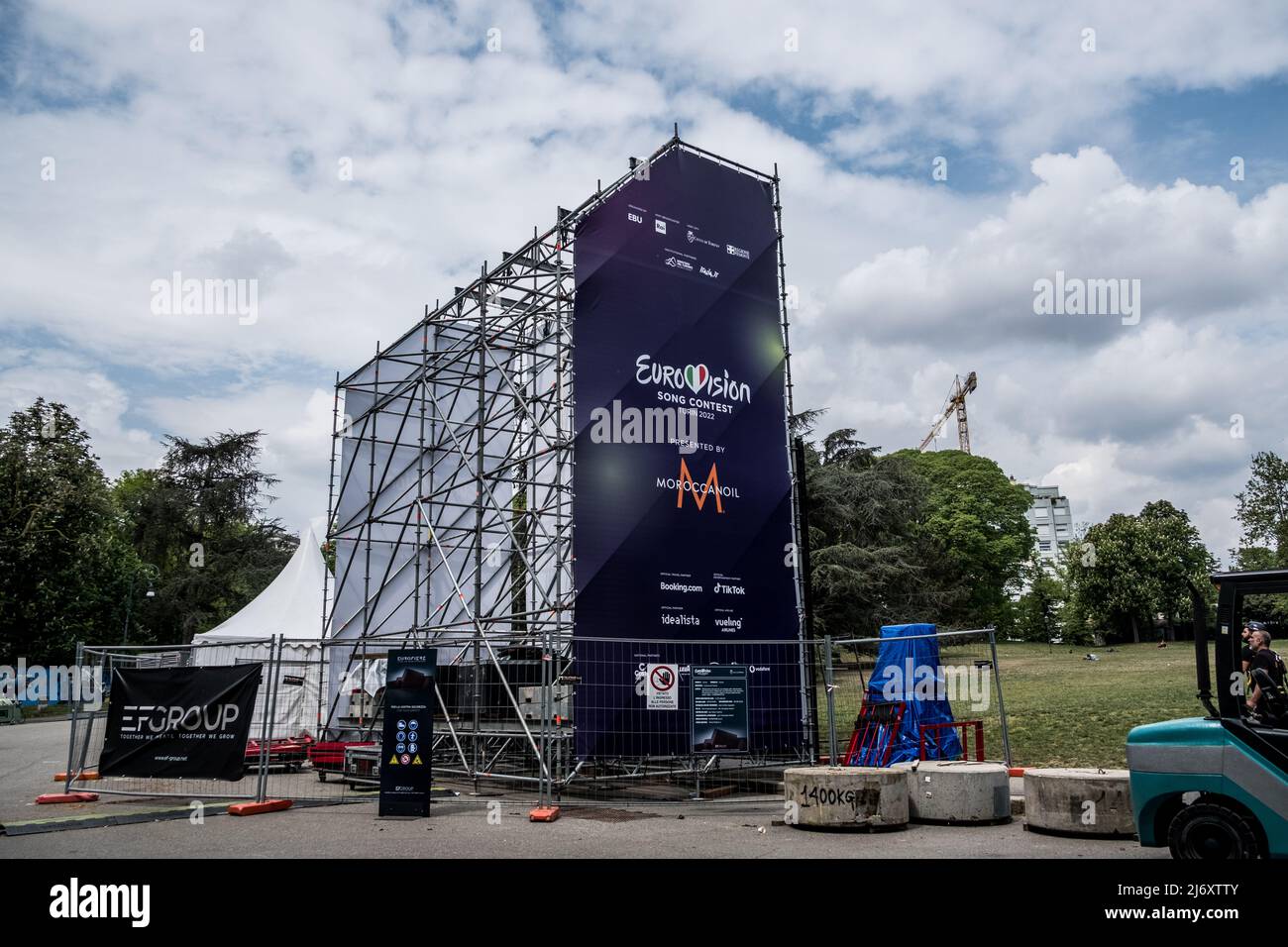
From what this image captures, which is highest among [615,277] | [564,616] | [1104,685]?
[615,277]

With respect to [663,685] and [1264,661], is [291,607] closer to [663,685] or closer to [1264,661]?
[663,685]

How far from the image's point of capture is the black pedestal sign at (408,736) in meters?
11.7

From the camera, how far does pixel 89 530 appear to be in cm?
4322

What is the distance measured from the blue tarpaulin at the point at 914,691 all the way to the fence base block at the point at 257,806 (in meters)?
7.61

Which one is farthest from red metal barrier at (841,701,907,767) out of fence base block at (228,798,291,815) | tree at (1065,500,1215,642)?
tree at (1065,500,1215,642)

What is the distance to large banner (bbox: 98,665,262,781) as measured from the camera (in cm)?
1209

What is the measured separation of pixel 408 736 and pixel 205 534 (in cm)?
5091

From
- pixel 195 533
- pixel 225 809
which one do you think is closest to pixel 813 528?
pixel 225 809

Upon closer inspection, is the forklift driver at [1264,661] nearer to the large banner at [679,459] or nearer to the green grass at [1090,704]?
the large banner at [679,459]

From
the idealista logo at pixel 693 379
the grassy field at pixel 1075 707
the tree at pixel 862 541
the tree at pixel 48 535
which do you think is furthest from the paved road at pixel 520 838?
the tree at pixel 48 535

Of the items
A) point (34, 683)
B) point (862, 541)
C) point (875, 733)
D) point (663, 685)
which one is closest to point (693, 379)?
point (663, 685)

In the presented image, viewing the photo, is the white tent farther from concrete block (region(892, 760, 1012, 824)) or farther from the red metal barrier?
concrete block (region(892, 760, 1012, 824))
